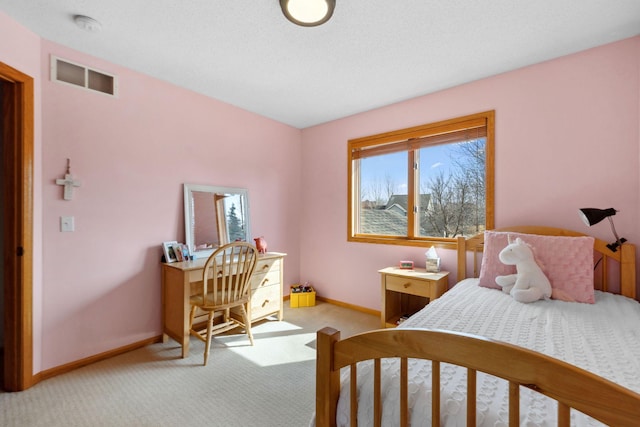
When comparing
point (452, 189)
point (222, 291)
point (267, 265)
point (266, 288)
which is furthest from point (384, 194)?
point (222, 291)

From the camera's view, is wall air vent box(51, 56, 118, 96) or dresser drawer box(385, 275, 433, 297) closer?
wall air vent box(51, 56, 118, 96)

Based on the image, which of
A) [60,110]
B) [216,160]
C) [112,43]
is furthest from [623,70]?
[60,110]

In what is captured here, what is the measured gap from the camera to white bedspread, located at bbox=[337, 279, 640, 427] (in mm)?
804

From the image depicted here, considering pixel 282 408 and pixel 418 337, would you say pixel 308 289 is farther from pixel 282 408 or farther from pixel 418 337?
pixel 418 337

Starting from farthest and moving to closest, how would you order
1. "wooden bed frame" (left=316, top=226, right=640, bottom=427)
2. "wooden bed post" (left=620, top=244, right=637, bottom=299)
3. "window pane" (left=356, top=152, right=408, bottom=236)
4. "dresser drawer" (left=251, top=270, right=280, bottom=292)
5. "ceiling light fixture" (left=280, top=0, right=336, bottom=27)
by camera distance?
"window pane" (left=356, top=152, right=408, bottom=236) → "dresser drawer" (left=251, top=270, right=280, bottom=292) → "wooden bed post" (left=620, top=244, right=637, bottom=299) → "ceiling light fixture" (left=280, top=0, right=336, bottom=27) → "wooden bed frame" (left=316, top=226, right=640, bottom=427)

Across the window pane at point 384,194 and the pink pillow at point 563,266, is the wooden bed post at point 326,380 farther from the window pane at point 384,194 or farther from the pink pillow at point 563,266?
the window pane at point 384,194

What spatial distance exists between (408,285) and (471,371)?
195cm

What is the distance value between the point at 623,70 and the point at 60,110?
4.06 m

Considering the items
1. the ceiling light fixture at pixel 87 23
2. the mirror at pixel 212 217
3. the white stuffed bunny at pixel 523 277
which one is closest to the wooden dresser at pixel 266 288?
the mirror at pixel 212 217

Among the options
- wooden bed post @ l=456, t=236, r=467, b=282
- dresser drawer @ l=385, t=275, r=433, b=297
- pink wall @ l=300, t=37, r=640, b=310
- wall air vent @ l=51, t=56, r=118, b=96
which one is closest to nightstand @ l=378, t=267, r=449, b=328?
dresser drawer @ l=385, t=275, r=433, b=297

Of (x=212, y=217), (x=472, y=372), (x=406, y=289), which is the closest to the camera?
(x=472, y=372)

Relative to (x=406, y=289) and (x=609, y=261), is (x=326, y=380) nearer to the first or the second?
(x=406, y=289)

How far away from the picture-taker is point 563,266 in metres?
1.86

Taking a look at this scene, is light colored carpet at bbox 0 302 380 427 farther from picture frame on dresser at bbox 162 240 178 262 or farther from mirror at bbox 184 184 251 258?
mirror at bbox 184 184 251 258
